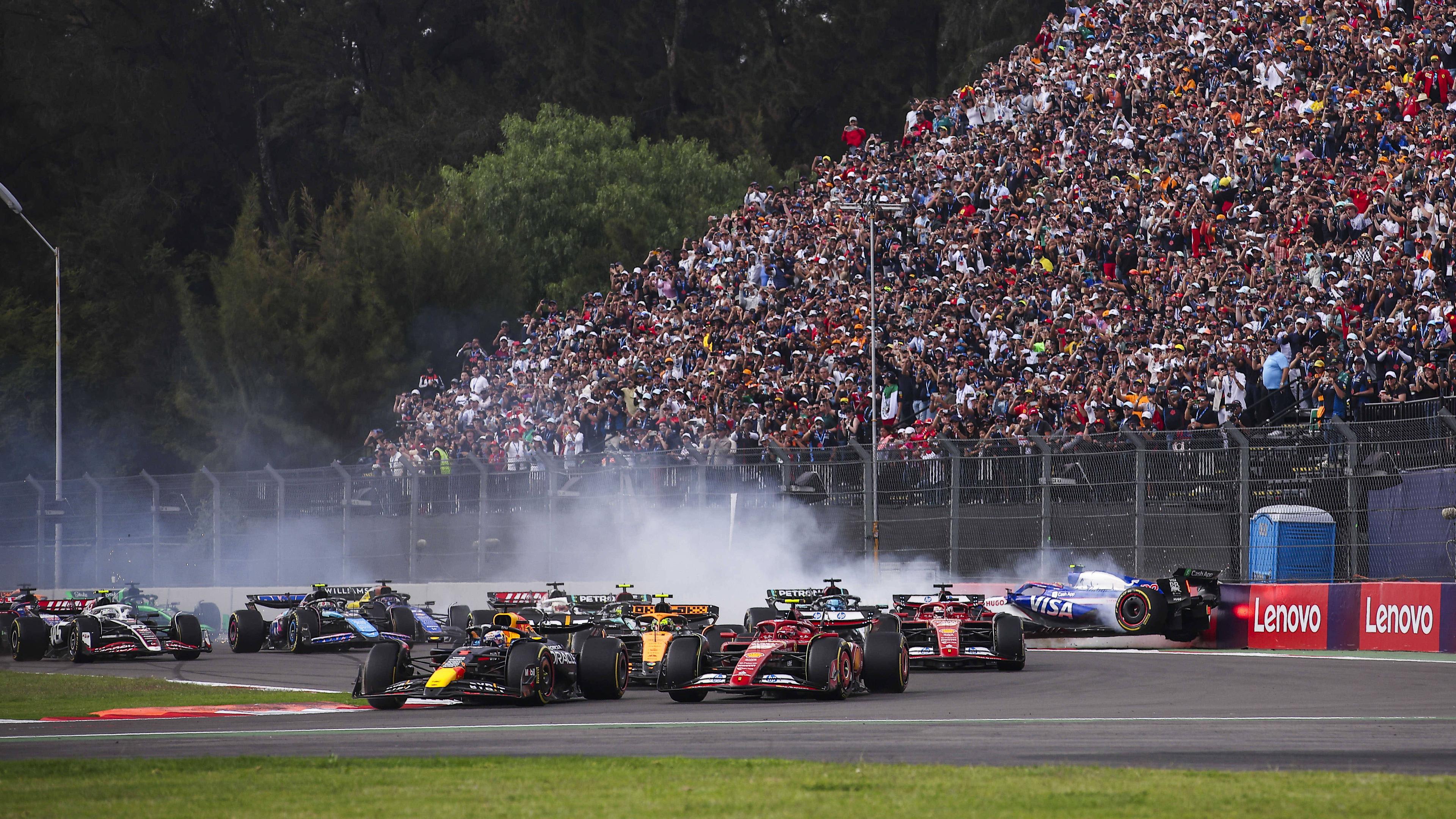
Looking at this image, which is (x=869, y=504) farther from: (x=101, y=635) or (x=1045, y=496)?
(x=101, y=635)

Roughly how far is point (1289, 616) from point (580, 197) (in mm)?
39286

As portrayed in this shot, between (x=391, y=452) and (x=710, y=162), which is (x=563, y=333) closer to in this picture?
(x=391, y=452)

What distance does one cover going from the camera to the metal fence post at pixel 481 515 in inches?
1212

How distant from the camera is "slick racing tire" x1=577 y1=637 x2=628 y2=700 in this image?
15.9m

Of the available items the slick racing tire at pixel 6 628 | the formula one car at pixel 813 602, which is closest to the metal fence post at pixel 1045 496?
the formula one car at pixel 813 602

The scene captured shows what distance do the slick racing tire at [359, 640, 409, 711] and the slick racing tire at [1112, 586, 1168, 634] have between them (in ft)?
32.3

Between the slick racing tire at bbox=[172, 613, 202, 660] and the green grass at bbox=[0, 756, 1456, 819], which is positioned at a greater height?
the green grass at bbox=[0, 756, 1456, 819]

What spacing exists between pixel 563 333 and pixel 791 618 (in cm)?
2149

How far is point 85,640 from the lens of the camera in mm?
23250

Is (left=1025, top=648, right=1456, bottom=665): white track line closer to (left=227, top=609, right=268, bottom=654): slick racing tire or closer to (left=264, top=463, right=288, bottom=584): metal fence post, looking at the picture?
(left=227, top=609, right=268, bottom=654): slick racing tire

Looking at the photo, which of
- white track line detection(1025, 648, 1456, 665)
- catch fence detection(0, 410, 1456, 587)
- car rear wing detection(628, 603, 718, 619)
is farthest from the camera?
catch fence detection(0, 410, 1456, 587)

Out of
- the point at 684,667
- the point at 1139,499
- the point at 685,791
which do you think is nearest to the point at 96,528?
the point at 1139,499

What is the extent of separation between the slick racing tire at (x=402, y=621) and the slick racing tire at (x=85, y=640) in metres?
3.82

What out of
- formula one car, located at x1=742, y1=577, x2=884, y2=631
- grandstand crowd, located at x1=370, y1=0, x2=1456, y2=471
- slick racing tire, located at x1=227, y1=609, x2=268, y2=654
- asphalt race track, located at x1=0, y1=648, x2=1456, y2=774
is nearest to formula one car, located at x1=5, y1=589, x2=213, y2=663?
slick racing tire, located at x1=227, y1=609, x2=268, y2=654
